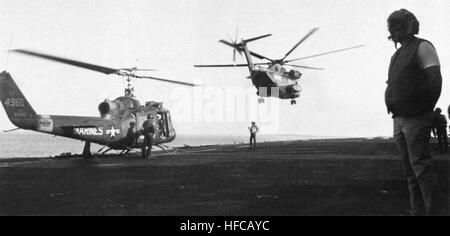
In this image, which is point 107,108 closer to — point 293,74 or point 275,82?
point 275,82

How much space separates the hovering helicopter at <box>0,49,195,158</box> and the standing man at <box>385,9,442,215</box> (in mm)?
11385

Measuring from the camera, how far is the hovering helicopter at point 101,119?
56.9 ft

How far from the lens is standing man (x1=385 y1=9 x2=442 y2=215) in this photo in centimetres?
432

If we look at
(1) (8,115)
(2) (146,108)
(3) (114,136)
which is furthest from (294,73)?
(1) (8,115)

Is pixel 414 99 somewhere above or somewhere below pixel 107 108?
below

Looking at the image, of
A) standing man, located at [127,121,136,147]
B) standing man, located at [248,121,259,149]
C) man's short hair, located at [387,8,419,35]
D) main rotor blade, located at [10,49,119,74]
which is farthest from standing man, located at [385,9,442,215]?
standing man, located at [248,121,259,149]

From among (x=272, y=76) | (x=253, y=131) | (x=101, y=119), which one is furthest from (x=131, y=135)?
(x=272, y=76)

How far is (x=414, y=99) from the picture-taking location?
4.43m

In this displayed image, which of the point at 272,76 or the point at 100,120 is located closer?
the point at 100,120

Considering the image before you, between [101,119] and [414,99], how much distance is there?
16.7 m

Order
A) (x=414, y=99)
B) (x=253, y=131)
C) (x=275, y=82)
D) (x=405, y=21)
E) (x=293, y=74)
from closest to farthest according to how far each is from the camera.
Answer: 1. (x=414, y=99)
2. (x=405, y=21)
3. (x=253, y=131)
4. (x=275, y=82)
5. (x=293, y=74)

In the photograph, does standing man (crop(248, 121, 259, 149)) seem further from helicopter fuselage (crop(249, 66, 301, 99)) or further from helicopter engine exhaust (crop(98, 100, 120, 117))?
helicopter engine exhaust (crop(98, 100, 120, 117))

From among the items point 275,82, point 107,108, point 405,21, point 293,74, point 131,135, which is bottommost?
point 131,135

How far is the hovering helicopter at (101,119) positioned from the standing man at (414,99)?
11385 millimetres
